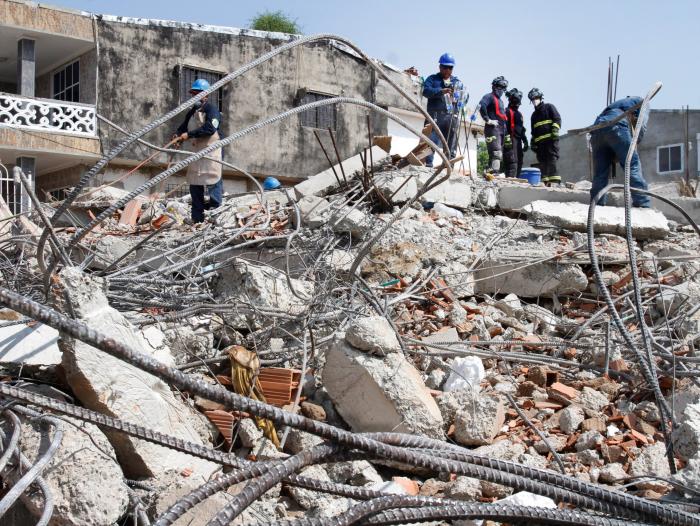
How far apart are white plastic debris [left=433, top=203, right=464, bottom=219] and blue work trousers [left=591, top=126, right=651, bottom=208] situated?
1.30 m

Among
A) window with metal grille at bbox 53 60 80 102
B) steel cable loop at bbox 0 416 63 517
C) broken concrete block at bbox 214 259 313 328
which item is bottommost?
steel cable loop at bbox 0 416 63 517

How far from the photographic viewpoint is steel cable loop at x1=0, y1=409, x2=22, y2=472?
7.36 feet

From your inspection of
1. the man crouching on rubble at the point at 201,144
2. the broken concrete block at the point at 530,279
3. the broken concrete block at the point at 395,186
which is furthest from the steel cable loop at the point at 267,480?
the man crouching on rubble at the point at 201,144

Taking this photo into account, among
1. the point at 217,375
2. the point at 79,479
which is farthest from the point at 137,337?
the point at 79,479

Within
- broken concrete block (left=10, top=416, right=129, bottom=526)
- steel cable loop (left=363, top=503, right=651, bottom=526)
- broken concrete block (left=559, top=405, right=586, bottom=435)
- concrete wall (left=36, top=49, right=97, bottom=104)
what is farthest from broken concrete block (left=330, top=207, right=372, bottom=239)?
concrete wall (left=36, top=49, right=97, bottom=104)

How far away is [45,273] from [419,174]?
4662 millimetres

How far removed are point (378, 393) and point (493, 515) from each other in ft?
3.77

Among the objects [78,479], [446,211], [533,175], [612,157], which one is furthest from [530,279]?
[533,175]

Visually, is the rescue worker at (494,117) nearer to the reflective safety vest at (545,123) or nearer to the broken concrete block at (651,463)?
the reflective safety vest at (545,123)

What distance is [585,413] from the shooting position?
11.5ft

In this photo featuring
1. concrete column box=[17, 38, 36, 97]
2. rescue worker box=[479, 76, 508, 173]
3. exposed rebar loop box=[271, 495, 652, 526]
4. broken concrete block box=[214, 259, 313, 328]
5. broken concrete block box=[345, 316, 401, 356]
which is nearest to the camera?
exposed rebar loop box=[271, 495, 652, 526]

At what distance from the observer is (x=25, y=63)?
1438 centimetres

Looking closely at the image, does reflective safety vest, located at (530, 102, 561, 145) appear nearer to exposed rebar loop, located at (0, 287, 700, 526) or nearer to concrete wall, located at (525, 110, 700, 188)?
exposed rebar loop, located at (0, 287, 700, 526)

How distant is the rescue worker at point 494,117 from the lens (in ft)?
33.4
